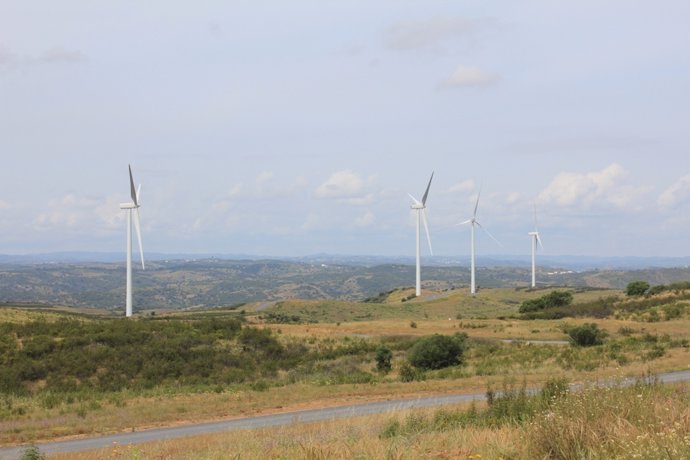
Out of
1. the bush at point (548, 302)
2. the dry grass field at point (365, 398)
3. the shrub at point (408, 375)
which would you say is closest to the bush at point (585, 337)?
the dry grass field at point (365, 398)

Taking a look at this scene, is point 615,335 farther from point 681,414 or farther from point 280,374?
point 681,414

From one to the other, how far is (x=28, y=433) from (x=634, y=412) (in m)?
19.1

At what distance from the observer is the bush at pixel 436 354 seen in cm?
4053

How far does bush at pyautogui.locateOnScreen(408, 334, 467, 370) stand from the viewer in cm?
4053

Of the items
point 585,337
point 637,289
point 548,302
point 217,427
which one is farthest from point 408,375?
point 637,289

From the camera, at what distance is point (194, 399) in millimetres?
30422

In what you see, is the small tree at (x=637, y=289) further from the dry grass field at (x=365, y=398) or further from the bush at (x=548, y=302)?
the dry grass field at (x=365, y=398)

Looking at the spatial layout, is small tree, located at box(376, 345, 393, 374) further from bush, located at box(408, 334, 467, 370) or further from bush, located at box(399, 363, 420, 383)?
bush, located at box(399, 363, 420, 383)

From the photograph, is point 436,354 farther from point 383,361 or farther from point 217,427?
point 217,427

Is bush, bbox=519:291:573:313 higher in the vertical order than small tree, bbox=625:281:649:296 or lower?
lower

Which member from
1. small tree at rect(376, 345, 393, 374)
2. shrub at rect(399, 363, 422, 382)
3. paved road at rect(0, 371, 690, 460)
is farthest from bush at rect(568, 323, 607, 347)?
paved road at rect(0, 371, 690, 460)

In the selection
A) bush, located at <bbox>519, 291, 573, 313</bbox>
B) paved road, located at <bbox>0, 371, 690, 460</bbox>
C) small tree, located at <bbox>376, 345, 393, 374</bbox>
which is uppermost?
paved road, located at <bbox>0, 371, 690, 460</bbox>

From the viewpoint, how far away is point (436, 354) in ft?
133

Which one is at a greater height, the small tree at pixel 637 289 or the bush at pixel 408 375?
the small tree at pixel 637 289
